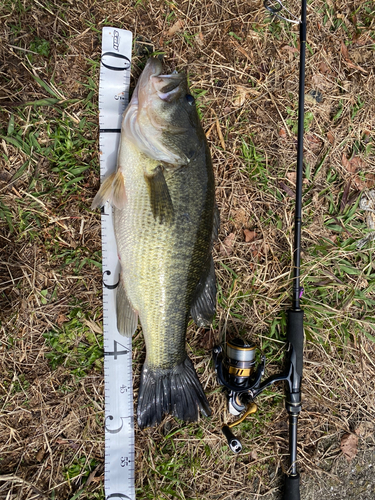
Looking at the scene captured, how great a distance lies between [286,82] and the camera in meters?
2.92

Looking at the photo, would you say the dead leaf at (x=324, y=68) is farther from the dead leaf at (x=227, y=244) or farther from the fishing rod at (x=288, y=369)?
the dead leaf at (x=227, y=244)

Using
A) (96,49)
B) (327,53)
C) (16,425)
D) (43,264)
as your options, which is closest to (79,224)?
(43,264)

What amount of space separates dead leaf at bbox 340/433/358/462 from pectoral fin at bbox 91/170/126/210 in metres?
2.73

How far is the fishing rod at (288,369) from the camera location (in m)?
2.51

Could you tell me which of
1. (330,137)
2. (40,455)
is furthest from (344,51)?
(40,455)

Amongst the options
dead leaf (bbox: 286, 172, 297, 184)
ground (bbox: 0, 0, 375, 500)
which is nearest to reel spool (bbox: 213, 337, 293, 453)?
ground (bbox: 0, 0, 375, 500)

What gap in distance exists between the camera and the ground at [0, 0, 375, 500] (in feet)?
8.13

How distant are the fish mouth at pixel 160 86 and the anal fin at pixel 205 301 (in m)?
1.13

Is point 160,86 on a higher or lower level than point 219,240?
higher

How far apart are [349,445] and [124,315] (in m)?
2.28

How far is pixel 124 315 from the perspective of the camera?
8.02 feet

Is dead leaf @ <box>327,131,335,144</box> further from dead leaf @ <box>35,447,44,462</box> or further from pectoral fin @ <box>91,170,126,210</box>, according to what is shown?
dead leaf @ <box>35,447,44,462</box>

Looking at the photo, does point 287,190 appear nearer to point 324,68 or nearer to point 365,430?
point 324,68

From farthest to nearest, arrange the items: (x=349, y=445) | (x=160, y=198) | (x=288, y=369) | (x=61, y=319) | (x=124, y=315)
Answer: (x=349, y=445) → (x=288, y=369) → (x=61, y=319) → (x=124, y=315) → (x=160, y=198)
